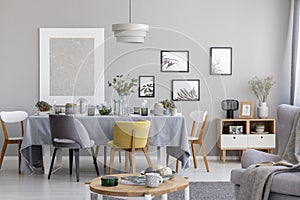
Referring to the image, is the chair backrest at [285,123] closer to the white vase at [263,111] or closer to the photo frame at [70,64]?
the white vase at [263,111]

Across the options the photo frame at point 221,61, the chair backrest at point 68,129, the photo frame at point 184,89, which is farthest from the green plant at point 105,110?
the photo frame at point 221,61

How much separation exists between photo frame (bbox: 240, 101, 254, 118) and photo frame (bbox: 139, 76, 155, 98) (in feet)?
4.42

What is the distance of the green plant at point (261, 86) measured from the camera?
8352 mm

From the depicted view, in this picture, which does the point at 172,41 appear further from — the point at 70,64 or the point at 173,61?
the point at 70,64

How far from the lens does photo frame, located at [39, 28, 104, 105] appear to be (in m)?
8.38

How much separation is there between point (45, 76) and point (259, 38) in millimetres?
3235

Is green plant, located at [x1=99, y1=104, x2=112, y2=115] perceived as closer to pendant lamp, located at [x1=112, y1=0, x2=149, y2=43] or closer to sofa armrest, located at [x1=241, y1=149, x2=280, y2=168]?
pendant lamp, located at [x1=112, y1=0, x2=149, y2=43]

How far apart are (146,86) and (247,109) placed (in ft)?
5.02

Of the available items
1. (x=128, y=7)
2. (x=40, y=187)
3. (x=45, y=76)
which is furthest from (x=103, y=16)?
(x=40, y=187)

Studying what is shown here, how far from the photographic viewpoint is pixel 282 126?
17.0 feet

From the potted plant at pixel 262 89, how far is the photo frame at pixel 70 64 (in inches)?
88.8

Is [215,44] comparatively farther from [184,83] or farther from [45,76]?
[45,76]

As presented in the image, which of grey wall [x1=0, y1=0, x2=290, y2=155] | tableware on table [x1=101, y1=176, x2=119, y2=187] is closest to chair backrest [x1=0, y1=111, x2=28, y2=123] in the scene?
grey wall [x1=0, y1=0, x2=290, y2=155]

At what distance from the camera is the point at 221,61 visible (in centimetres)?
850
